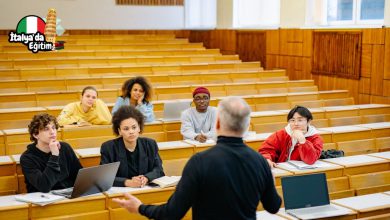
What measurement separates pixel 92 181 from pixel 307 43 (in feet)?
16.2

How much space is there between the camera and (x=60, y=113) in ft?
14.5

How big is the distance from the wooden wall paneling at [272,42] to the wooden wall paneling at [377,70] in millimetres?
1935

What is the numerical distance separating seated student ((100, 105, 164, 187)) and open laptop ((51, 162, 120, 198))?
16 cm

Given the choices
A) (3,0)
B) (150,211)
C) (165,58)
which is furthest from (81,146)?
(3,0)

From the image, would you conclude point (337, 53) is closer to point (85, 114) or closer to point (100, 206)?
point (85, 114)

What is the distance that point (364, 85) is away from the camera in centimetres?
598

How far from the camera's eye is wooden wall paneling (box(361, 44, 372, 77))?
590 centimetres

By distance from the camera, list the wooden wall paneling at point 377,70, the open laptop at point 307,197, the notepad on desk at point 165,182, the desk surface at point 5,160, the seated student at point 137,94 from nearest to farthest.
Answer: the open laptop at point 307,197
the notepad on desk at point 165,182
the desk surface at point 5,160
the seated student at point 137,94
the wooden wall paneling at point 377,70

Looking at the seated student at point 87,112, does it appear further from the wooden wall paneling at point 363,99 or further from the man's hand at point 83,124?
the wooden wall paneling at point 363,99

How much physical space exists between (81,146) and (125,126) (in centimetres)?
115

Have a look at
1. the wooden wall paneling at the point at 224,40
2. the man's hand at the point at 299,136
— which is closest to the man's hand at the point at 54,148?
the man's hand at the point at 299,136

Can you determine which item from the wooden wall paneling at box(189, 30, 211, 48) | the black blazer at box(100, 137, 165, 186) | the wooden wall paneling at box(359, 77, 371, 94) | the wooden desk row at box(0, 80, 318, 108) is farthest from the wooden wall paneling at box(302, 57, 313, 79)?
the black blazer at box(100, 137, 165, 186)

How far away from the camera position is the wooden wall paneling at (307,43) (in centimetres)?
686

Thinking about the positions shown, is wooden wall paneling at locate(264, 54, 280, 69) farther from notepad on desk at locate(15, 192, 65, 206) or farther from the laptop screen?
notepad on desk at locate(15, 192, 65, 206)
